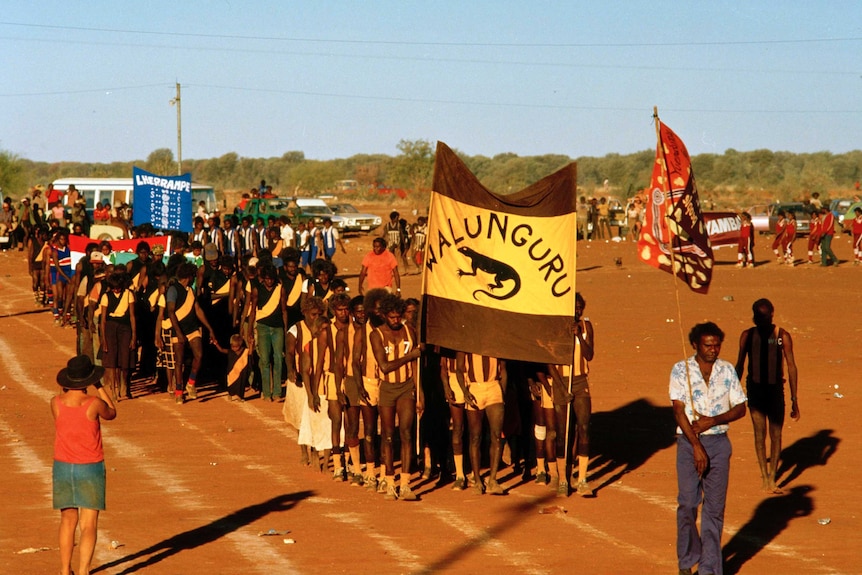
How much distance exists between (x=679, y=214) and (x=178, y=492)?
195 inches

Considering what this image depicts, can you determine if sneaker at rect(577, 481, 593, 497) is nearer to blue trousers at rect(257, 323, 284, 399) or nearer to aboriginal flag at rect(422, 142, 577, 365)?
Result: aboriginal flag at rect(422, 142, 577, 365)

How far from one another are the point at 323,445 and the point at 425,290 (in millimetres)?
1881

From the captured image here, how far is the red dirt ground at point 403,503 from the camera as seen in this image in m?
9.22

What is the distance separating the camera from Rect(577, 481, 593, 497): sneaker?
1135cm

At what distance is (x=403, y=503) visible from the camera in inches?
440

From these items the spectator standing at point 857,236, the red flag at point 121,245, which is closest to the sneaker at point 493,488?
the red flag at point 121,245

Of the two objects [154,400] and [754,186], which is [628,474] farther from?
[754,186]

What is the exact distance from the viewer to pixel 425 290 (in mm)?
11367

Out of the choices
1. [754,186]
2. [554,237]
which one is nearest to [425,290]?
[554,237]

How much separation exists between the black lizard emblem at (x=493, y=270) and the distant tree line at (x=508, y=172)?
49.7m

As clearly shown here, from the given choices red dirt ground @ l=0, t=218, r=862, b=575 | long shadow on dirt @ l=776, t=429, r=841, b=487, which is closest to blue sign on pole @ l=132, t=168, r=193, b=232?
red dirt ground @ l=0, t=218, r=862, b=575

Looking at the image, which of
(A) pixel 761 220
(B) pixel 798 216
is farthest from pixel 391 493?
(A) pixel 761 220

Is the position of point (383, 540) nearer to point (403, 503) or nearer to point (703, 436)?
point (403, 503)

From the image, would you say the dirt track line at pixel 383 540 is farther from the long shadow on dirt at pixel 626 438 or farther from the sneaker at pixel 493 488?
the long shadow on dirt at pixel 626 438
